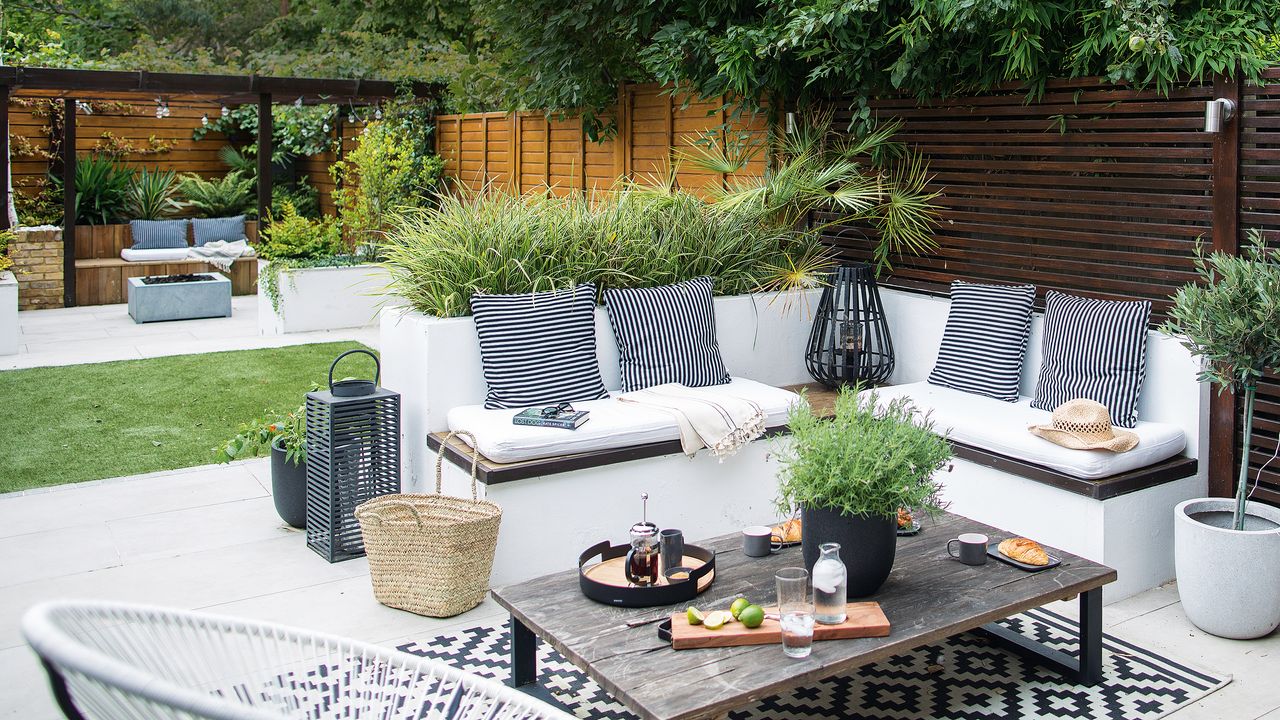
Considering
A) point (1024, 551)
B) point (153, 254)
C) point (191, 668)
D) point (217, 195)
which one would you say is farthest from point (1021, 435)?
point (217, 195)

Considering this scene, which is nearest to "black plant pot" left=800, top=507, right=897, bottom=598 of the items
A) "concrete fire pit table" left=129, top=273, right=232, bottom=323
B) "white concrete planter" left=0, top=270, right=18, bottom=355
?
"white concrete planter" left=0, top=270, right=18, bottom=355

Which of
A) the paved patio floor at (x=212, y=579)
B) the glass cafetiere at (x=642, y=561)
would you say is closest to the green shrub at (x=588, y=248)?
the paved patio floor at (x=212, y=579)

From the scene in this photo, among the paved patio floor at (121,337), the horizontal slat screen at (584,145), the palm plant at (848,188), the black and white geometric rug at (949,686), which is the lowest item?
the black and white geometric rug at (949,686)

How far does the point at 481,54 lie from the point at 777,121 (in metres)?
10.0

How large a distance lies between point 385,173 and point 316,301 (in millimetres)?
1479

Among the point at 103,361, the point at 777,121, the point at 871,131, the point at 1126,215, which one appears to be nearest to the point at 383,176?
the point at 103,361

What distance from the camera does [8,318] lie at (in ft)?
28.8

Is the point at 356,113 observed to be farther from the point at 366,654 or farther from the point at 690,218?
the point at 366,654

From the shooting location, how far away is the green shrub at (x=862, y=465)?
3291mm

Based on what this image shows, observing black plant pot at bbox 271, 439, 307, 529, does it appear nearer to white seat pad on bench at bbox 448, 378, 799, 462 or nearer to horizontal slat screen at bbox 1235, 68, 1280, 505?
white seat pad on bench at bbox 448, 378, 799, 462

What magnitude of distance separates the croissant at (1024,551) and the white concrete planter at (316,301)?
274 inches

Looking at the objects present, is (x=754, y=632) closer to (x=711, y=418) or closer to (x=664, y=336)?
(x=711, y=418)

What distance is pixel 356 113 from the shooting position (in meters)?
12.2

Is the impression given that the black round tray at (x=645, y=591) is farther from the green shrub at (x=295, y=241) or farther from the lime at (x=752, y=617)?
the green shrub at (x=295, y=241)
